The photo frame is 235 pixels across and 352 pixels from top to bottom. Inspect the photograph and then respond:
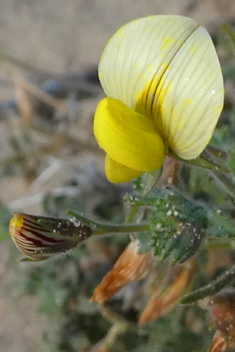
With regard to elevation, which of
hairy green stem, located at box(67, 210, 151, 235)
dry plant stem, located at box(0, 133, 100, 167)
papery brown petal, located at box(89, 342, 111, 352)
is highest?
hairy green stem, located at box(67, 210, 151, 235)

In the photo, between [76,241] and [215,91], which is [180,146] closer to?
[215,91]

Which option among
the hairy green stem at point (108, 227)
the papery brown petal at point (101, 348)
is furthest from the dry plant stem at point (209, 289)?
the papery brown petal at point (101, 348)

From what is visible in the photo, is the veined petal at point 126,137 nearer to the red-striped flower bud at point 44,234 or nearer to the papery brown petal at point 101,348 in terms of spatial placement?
the red-striped flower bud at point 44,234

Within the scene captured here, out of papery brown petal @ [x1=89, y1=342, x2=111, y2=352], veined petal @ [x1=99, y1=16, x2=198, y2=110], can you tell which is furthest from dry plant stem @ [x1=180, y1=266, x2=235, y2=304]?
papery brown petal @ [x1=89, y1=342, x2=111, y2=352]

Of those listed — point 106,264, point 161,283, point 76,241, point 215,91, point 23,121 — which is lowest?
point 106,264

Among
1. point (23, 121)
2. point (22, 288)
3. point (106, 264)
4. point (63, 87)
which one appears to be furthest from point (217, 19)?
point (22, 288)

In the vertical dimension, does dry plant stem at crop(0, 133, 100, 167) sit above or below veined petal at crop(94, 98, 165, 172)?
below

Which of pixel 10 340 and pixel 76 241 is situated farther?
pixel 10 340

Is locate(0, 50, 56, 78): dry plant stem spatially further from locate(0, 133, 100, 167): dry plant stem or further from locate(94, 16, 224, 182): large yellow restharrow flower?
locate(94, 16, 224, 182): large yellow restharrow flower
